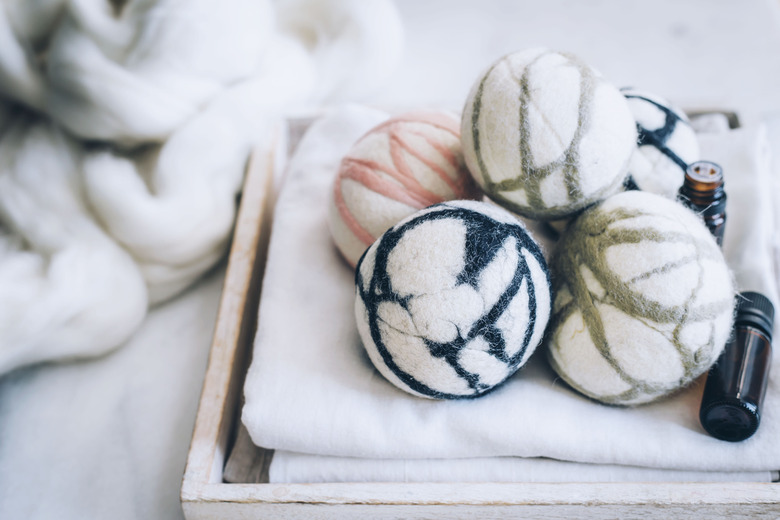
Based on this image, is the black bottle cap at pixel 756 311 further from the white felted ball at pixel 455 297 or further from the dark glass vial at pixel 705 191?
the white felted ball at pixel 455 297

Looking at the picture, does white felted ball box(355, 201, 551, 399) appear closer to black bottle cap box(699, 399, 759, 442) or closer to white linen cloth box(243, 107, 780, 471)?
white linen cloth box(243, 107, 780, 471)

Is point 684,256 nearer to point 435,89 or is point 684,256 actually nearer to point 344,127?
point 344,127

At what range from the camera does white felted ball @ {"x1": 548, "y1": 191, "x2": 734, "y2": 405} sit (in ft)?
1.60

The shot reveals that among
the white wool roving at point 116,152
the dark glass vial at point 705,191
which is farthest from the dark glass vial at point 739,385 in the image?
the white wool roving at point 116,152

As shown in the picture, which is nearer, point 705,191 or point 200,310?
point 705,191

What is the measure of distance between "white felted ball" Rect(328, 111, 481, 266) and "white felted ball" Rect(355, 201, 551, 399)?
67mm

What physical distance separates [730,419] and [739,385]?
0.10 feet

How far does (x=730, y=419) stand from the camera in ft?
1.69

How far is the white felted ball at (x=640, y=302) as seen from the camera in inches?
19.2

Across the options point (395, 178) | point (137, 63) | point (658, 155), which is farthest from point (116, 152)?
point (658, 155)

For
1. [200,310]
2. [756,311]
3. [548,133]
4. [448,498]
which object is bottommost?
[200,310]

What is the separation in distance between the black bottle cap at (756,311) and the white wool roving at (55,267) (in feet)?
2.18

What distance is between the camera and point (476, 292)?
480 mm

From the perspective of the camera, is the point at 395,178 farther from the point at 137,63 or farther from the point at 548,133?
the point at 137,63
